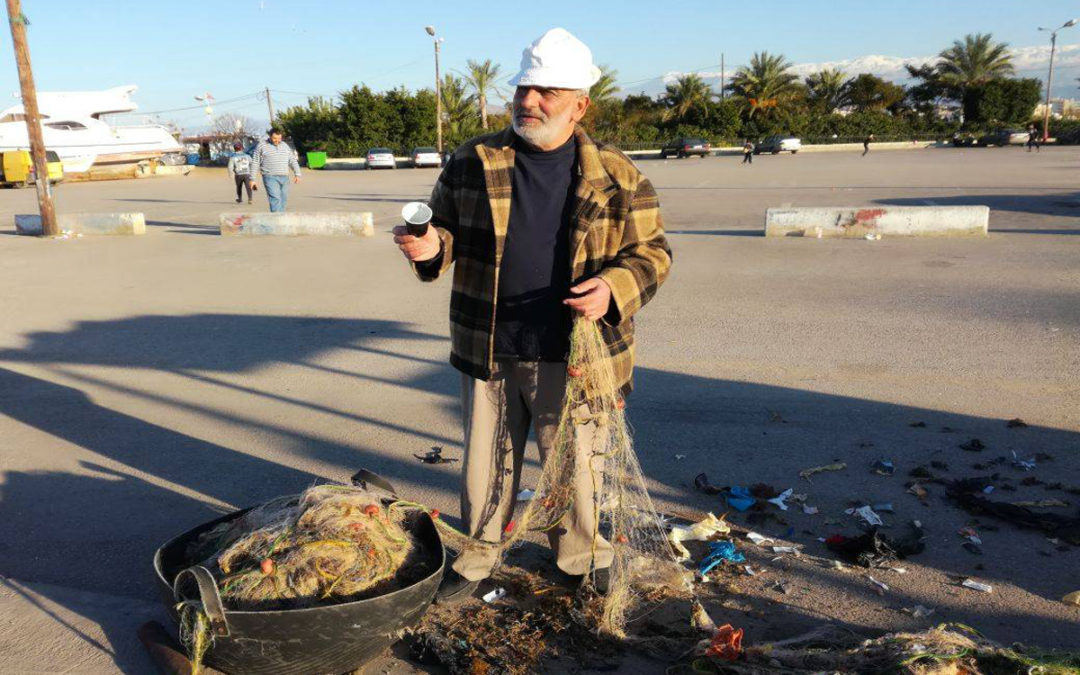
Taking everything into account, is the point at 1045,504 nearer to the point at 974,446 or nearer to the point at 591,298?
the point at 974,446

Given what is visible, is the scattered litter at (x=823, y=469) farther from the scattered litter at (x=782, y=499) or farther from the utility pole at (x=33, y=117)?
the utility pole at (x=33, y=117)

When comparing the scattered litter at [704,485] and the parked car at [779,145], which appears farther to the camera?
the parked car at [779,145]

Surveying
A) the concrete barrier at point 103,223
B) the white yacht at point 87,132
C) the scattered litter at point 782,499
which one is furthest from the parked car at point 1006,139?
the scattered litter at point 782,499

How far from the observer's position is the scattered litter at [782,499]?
14.8ft

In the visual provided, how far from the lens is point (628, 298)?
328cm

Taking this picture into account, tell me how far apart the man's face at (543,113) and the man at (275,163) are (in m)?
13.9

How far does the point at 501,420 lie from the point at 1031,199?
20.1m

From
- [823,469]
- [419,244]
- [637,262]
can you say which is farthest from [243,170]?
[637,262]

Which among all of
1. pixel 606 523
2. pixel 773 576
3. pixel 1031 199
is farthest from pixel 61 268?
pixel 1031 199

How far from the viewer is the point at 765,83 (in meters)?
73.3

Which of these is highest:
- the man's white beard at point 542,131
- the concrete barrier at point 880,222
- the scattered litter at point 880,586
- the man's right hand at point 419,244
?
the man's white beard at point 542,131

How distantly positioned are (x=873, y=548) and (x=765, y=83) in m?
74.9

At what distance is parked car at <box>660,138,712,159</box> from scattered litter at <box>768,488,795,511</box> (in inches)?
2145

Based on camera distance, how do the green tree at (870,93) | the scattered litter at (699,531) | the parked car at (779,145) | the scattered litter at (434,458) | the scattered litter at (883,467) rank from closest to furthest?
the scattered litter at (699,531) → the scattered litter at (883,467) → the scattered litter at (434,458) → the parked car at (779,145) → the green tree at (870,93)
